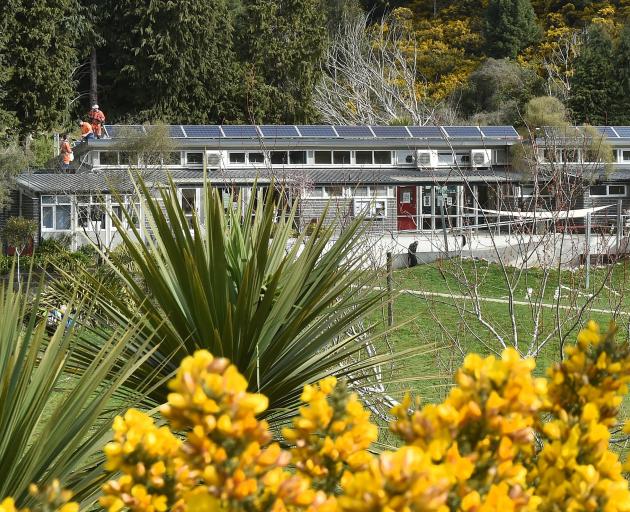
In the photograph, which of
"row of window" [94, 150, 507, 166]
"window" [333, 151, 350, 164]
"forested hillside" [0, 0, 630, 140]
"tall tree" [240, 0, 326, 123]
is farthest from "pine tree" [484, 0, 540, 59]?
"window" [333, 151, 350, 164]

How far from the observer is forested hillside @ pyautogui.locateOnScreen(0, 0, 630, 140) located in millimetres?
42688

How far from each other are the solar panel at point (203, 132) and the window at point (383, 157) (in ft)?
19.1

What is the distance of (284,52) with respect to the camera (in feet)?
167

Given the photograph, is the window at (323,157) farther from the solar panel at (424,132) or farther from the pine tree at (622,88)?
the pine tree at (622,88)

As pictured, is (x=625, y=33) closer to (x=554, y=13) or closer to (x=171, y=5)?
(x=554, y=13)

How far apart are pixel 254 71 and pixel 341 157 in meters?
14.4

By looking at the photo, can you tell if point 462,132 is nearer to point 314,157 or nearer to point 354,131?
point 354,131

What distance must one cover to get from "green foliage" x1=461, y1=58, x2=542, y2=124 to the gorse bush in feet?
158

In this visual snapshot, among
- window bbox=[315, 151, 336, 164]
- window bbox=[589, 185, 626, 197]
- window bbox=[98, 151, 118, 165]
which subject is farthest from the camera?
window bbox=[589, 185, 626, 197]

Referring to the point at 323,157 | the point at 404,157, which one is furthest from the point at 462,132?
the point at 323,157

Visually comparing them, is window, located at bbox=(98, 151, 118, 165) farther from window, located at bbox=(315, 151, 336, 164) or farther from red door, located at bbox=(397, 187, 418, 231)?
red door, located at bbox=(397, 187, 418, 231)

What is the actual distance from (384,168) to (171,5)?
53.8 ft

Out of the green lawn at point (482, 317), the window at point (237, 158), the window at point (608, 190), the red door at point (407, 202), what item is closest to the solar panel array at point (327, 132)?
the window at point (237, 158)

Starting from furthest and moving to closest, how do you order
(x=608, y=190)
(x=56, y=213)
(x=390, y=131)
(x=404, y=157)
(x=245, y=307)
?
(x=608, y=190) < (x=404, y=157) < (x=390, y=131) < (x=56, y=213) < (x=245, y=307)
